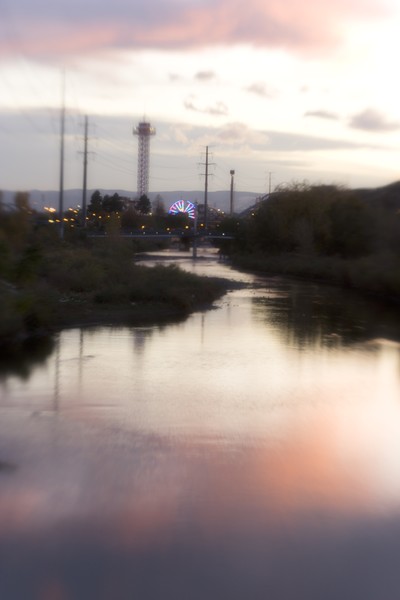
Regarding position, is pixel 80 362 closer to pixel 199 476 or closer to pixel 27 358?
pixel 27 358

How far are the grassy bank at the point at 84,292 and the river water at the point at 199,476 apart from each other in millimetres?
2721

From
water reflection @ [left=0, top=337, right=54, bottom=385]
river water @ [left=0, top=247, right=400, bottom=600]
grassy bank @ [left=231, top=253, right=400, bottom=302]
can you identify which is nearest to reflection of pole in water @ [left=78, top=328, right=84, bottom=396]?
river water @ [left=0, top=247, right=400, bottom=600]

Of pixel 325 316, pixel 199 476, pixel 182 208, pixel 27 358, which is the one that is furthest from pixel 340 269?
pixel 182 208

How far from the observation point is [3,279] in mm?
23078

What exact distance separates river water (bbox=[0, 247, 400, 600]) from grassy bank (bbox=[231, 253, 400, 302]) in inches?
898

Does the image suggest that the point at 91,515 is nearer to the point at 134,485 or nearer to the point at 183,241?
the point at 134,485

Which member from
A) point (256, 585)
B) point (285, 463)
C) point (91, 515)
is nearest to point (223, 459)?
point (285, 463)

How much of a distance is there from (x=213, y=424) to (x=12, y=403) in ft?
11.2

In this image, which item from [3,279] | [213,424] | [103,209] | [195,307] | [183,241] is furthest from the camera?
[103,209]

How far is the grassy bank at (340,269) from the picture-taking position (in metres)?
42.6

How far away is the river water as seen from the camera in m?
6.80

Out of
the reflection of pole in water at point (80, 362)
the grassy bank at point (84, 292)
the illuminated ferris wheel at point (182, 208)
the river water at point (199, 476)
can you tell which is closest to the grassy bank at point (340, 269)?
the grassy bank at point (84, 292)

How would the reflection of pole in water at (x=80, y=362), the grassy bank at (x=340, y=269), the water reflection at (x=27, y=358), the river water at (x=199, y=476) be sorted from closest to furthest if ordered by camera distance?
the river water at (x=199, y=476) < the reflection of pole in water at (x=80, y=362) < the water reflection at (x=27, y=358) < the grassy bank at (x=340, y=269)

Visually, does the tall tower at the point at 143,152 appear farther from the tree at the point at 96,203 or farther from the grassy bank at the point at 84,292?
the grassy bank at the point at 84,292
